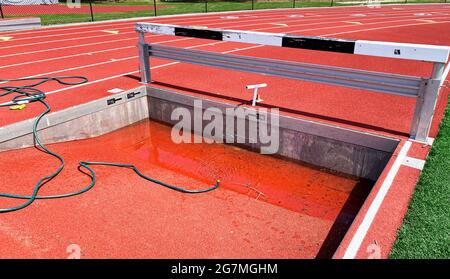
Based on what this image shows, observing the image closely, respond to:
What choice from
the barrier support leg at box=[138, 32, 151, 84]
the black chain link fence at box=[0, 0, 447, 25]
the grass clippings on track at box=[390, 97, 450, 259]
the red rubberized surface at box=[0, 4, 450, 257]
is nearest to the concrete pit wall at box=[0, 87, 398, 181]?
the red rubberized surface at box=[0, 4, 450, 257]

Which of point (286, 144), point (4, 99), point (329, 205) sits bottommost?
point (329, 205)

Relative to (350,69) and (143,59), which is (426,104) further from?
(143,59)

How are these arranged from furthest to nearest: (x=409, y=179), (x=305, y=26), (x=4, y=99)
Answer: (x=305, y=26) → (x=4, y=99) → (x=409, y=179)

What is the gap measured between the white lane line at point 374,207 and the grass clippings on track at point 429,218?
0.85 ft

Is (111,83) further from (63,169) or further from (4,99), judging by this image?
(63,169)

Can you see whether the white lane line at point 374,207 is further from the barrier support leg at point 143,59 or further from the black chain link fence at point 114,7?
the black chain link fence at point 114,7

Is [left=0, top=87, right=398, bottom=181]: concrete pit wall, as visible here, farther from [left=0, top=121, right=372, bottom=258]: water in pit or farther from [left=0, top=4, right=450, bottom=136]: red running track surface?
[left=0, top=4, right=450, bottom=136]: red running track surface

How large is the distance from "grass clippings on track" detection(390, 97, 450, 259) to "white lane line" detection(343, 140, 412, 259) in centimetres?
26

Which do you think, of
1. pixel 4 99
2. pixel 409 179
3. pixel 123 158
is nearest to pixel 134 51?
pixel 4 99

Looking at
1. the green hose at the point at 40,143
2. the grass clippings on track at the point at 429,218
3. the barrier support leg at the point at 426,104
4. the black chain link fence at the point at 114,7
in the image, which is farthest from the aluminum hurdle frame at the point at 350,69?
the black chain link fence at the point at 114,7

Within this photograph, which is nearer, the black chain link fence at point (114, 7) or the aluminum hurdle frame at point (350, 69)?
the aluminum hurdle frame at point (350, 69)

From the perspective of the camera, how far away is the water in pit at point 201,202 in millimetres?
3824

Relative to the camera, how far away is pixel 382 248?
3000mm

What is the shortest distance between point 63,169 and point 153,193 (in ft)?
4.62
